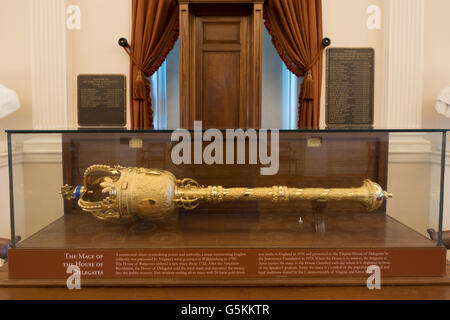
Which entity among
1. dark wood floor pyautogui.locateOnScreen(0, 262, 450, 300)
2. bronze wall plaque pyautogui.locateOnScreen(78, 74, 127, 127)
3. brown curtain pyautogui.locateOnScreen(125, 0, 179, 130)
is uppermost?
brown curtain pyautogui.locateOnScreen(125, 0, 179, 130)

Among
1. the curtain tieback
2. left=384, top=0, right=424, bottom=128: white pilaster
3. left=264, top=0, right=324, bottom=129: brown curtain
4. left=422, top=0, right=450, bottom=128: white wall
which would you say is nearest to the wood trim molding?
the curtain tieback

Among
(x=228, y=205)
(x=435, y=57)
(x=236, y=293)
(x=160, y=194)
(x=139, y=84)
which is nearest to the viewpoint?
(x=236, y=293)

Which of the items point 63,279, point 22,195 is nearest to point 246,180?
point 63,279

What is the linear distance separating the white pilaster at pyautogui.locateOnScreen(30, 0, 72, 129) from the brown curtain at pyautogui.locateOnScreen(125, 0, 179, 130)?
65cm

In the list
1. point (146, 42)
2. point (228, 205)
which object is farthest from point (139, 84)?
point (228, 205)

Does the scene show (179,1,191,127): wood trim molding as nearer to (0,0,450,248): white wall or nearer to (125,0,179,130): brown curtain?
(125,0,179,130): brown curtain

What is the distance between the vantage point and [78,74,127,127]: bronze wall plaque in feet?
10.1

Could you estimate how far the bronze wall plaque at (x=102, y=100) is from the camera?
3.07 m

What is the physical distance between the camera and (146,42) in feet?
9.71

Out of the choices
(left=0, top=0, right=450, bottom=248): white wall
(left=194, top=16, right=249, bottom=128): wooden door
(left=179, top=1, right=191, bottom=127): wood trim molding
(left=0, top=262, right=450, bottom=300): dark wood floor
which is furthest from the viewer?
(left=0, top=0, right=450, bottom=248): white wall

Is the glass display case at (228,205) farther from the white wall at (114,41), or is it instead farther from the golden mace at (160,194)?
the white wall at (114,41)

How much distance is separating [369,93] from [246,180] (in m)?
2.03

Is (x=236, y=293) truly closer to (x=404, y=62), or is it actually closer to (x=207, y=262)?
(x=207, y=262)

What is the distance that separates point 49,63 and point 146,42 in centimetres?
96
